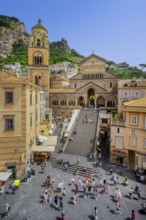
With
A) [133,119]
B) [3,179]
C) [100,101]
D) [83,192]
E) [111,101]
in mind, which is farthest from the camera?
[100,101]

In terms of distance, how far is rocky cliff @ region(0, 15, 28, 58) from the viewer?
4445 inches

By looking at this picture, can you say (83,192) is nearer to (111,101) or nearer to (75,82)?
(111,101)

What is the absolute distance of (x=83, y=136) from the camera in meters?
32.0

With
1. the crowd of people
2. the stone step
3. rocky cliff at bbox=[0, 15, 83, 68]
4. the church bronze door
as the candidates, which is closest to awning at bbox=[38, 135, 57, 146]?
the stone step

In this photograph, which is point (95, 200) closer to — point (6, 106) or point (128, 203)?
point (128, 203)

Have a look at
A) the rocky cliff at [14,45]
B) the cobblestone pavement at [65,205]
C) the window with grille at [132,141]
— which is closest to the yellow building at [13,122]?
the cobblestone pavement at [65,205]

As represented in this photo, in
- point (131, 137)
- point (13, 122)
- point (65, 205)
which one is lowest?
point (65, 205)

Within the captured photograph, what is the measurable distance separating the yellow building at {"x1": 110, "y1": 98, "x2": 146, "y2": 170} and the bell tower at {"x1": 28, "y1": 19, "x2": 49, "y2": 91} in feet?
93.2

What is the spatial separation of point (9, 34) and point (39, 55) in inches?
3539

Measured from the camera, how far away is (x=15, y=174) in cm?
2023

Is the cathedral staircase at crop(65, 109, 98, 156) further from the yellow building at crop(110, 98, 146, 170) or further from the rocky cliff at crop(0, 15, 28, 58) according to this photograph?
the rocky cliff at crop(0, 15, 28, 58)

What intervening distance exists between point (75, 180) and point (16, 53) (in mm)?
115544

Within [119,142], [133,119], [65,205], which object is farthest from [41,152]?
[133,119]

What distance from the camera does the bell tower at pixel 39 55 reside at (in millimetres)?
46438
